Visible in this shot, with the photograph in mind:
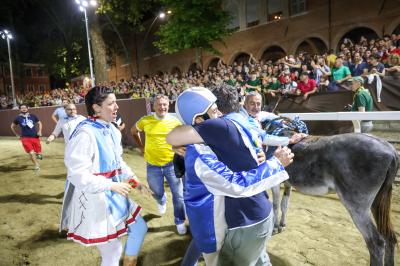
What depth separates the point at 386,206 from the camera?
3.53 metres

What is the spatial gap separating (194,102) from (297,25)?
22.7 meters

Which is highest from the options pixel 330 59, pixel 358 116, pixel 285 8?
pixel 285 8

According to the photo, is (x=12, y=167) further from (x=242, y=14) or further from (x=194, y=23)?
(x=242, y=14)

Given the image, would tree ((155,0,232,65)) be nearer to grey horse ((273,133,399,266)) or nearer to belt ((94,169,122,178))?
grey horse ((273,133,399,266))

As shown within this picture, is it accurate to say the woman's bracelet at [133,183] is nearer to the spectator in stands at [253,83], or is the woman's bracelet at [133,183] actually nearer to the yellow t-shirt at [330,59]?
the spectator in stands at [253,83]

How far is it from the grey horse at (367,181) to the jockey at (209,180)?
1836 mm

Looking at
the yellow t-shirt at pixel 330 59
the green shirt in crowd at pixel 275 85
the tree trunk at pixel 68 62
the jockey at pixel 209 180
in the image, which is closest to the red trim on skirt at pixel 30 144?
the green shirt in crowd at pixel 275 85

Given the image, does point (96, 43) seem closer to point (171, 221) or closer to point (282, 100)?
point (282, 100)

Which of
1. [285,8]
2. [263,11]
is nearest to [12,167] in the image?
[285,8]

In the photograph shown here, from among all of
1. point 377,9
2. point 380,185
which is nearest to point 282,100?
point 380,185

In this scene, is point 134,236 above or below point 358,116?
below

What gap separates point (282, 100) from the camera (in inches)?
381

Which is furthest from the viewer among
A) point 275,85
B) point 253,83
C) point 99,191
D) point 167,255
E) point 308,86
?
point 253,83

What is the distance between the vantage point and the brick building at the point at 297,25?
60.9 ft
